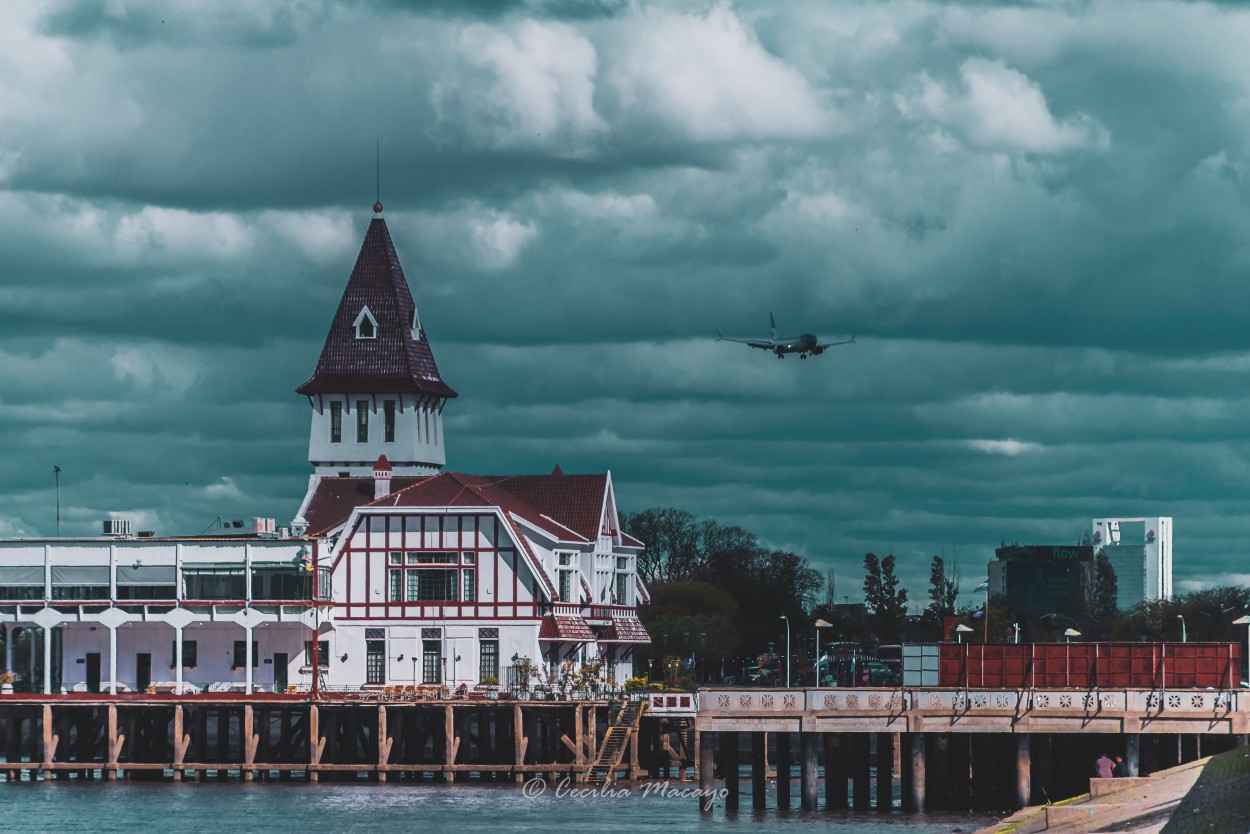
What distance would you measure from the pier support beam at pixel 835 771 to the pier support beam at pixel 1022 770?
20.1 ft

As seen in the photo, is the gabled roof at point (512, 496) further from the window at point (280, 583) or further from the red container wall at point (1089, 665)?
the red container wall at point (1089, 665)

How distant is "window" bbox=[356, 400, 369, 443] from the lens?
12200cm

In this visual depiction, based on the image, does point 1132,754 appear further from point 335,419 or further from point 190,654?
point 335,419

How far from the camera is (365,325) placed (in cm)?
12294

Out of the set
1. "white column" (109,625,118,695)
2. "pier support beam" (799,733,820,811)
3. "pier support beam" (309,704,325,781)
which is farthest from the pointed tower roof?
"pier support beam" (799,733,820,811)

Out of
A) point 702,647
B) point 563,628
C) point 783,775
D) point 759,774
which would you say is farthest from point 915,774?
point 702,647

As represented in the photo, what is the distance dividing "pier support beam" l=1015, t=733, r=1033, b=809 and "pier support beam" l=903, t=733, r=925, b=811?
2694mm

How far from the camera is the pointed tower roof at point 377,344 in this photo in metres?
122

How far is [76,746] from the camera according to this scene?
310 ft

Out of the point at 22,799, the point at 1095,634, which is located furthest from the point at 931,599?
the point at 22,799

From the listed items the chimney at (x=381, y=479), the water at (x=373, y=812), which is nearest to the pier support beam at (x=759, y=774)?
the water at (x=373, y=812)

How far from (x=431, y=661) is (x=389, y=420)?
2404 centimetres

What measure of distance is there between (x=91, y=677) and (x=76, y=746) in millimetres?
4508

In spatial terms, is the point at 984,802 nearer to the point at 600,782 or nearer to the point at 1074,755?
the point at 1074,755
